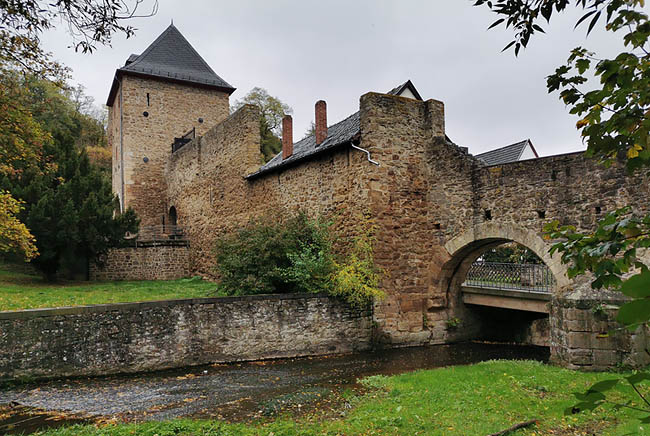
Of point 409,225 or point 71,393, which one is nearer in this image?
point 71,393

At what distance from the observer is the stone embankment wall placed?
816 centimetres

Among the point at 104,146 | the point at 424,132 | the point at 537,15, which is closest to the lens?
the point at 537,15

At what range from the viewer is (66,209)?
16.2 m

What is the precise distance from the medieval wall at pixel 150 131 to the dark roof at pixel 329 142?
10978mm

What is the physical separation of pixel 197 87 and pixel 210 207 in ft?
34.3

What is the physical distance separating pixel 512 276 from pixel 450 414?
7.23 meters

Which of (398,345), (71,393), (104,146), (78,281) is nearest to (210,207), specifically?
(78,281)

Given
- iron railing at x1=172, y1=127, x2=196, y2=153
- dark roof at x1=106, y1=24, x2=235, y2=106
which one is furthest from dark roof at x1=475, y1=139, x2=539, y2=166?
dark roof at x1=106, y1=24, x2=235, y2=106

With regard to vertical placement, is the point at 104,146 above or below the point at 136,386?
above

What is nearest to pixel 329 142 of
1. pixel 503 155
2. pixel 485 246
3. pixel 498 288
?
pixel 485 246

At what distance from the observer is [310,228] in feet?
41.0

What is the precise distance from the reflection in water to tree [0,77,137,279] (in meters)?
9.61

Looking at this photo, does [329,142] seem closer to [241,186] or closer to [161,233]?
[241,186]

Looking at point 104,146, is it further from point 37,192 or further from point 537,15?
point 537,15
